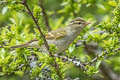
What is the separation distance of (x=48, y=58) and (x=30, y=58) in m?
0.77

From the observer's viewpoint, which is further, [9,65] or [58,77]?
[9,65]

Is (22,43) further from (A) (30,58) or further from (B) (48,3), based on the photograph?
(B) (48,3)

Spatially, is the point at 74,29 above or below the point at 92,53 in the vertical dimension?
above

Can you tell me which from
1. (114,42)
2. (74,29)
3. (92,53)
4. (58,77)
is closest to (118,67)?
(92,53)

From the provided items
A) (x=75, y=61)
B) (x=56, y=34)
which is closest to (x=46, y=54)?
(x=75, y=61)

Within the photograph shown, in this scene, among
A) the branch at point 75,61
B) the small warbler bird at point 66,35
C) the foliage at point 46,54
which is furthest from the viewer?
the small warbler bird at point 66,35

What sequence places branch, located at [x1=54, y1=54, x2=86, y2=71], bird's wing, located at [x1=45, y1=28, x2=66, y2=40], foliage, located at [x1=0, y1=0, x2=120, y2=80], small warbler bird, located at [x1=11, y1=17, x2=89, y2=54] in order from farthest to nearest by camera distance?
bird's wing, located at [x1=45, y1=28, x2=66, y2=40] < small warbler bird, located at [x1=11, y1=17, x2=89, y2=54] < branch, located at [x1=54, y1=54, x2=86, y2=71] < foliage, located at [x1=0, y1=0, x2=120, y2=80]

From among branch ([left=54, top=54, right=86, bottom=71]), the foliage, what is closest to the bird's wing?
the foliage

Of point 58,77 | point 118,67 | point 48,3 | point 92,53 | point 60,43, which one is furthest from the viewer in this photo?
point 48,3

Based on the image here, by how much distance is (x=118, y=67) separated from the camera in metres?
5.10

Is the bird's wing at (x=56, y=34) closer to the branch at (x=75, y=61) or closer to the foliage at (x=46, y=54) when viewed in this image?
the foliage at (x=46, y=54)

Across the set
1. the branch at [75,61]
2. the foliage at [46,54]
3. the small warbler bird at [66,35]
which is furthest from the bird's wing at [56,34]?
the branch at [75,61]

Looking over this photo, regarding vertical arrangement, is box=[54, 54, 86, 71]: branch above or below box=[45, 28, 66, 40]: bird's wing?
below

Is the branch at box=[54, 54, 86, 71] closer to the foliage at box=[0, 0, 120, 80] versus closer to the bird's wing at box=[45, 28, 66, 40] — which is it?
the foliage at box=[0, 0, 120, 80]
